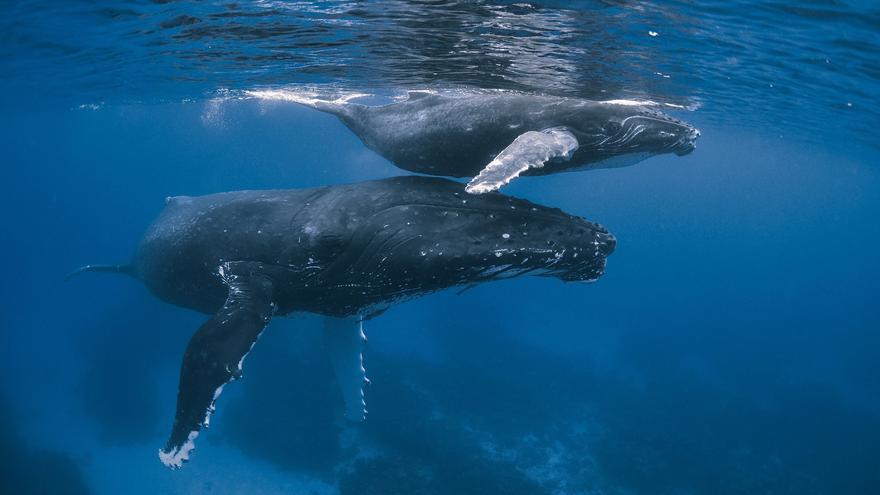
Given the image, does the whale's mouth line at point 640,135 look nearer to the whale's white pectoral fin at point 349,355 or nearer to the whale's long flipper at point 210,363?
the whale's long flipper at point 210,363

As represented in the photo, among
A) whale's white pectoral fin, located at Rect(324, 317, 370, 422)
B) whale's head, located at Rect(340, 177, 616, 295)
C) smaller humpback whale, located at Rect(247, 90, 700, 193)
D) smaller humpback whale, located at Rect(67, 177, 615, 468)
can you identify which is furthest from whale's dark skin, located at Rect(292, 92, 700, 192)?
whale's white pectoral fin, located at Rect(324, 317, 370, 422)

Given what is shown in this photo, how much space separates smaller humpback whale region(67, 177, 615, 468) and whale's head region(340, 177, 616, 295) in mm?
11

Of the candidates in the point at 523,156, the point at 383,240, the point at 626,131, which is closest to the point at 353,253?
the point at 383,240

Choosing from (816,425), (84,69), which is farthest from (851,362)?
(84,69)

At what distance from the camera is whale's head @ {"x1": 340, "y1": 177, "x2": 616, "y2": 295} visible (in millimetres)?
5090

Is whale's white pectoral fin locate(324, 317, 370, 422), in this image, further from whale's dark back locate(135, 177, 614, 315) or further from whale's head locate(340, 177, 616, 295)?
whale's head locate(340, 177, 616, 295)

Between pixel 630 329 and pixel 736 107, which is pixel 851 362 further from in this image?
pixel 736 107

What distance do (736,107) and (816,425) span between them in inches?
670

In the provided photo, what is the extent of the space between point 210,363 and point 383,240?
2.25m

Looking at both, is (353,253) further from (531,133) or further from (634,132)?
(634,132)

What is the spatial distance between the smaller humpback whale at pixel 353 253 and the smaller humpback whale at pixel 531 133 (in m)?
0.41

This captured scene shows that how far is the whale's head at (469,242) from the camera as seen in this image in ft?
16.7

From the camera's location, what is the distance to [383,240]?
18.6ft

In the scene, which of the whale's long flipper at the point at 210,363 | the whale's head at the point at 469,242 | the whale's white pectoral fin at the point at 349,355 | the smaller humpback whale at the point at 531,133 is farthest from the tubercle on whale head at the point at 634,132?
the whale's white pectoral fin at the point at 349,355
